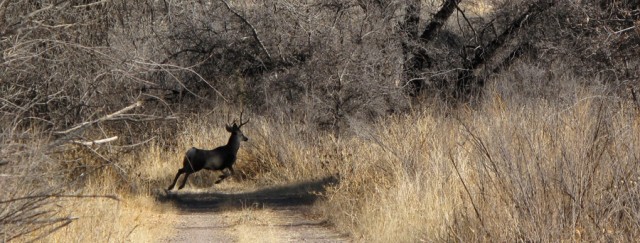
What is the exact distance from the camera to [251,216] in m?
14.3

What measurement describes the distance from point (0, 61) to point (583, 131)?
16.6ft

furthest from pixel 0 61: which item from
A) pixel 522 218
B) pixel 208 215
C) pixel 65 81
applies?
pixel 208 215

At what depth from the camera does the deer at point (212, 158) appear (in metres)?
18.8

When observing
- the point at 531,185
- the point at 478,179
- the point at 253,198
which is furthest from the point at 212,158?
the point at 531,185

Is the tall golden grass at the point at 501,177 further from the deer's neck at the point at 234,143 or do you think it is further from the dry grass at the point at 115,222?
the deer's neck at the point at 234,143

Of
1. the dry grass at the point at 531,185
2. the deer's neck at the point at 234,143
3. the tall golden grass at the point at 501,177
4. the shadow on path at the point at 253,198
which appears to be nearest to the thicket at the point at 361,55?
the deer's neck at the point at 234,143

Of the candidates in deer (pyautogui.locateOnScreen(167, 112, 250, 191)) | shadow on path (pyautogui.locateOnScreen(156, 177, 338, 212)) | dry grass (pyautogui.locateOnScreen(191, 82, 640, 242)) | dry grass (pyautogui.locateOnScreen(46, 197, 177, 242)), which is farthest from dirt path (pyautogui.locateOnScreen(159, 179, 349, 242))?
dry grass (pyautogui.locateOnScreen(191, 82, 640, 242))

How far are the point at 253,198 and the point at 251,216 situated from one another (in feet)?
11.8

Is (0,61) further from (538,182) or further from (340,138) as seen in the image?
(340,138)

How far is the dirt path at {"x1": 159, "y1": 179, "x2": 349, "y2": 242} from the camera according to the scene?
1225 cm

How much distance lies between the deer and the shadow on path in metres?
0.45

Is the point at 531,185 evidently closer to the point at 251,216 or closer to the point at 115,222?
the point at 115,222

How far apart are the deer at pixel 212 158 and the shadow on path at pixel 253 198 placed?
45cm

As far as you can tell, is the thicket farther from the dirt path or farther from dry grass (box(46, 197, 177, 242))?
dry grass (box(46, 197, 177, 242))
